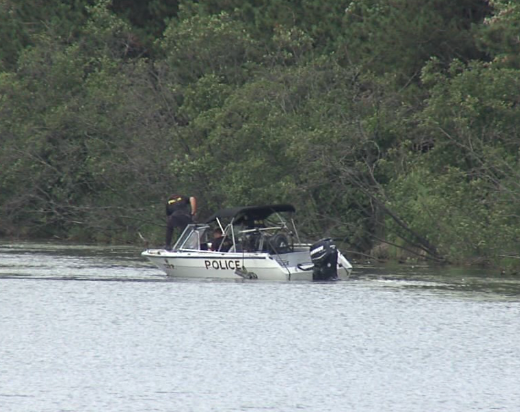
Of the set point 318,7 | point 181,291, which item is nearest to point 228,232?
point 181,291

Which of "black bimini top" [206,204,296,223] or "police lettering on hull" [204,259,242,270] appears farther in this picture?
"black bimini top" [206,204,296,223]

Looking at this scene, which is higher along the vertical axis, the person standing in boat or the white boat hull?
the person standing in boat

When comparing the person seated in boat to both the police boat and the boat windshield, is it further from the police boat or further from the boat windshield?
the boat windshield

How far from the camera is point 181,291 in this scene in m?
32.7

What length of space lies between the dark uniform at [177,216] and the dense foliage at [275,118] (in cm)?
573

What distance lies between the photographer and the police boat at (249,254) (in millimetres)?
33531

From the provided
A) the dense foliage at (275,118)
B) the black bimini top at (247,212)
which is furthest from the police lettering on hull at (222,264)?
the dense foliage at (275,118)

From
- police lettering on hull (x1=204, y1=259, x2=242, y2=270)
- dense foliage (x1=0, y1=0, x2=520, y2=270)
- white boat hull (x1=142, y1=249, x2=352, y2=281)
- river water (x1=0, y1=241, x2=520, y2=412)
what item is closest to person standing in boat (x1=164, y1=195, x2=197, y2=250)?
white boat hull (x1=142, y1=249, x2=352, y2=281)

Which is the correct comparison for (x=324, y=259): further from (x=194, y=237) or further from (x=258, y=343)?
(x=258, y=343)

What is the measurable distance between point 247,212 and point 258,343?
10603mm

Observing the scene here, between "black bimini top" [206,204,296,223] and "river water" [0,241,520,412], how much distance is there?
1.69 meters

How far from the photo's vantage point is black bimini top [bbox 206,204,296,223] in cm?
3444

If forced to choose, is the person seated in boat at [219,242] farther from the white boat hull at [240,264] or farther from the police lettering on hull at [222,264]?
the police lettering on hull at [222,264]

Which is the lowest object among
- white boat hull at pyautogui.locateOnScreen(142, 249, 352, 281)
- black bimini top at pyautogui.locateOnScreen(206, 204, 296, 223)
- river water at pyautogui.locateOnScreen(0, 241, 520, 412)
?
river water at pyautogui.locateOnScreen(0, 241, 520, 412)
